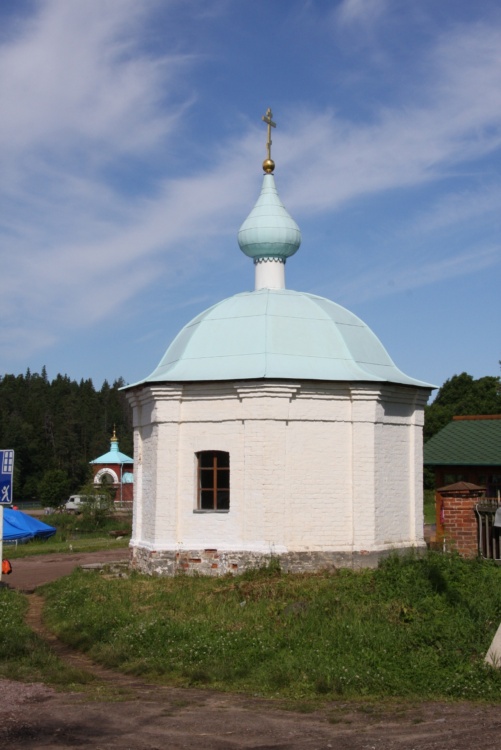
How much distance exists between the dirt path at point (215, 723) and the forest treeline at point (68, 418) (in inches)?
1819

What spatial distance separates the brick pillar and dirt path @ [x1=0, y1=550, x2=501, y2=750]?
7024 mm

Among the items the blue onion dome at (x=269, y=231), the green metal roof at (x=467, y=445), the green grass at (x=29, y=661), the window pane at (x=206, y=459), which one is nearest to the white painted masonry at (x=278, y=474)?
the window pane at (x=206, y=459)

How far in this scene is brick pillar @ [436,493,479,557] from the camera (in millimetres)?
14602

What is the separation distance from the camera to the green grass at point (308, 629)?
28.4 ft

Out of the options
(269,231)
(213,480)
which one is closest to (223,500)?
(213,480)

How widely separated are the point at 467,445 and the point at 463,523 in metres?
6.00

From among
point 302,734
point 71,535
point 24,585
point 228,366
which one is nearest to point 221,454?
point 228,366

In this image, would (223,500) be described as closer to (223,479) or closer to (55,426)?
(223,479)

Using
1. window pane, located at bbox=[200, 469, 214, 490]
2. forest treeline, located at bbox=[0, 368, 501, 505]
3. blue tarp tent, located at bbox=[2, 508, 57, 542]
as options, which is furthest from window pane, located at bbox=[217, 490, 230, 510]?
forest treeline, located at bbox=[0, 368, 501, 505]

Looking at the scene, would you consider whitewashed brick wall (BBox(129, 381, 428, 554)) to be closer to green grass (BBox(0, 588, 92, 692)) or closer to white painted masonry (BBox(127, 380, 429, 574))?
white painted masonry (BBox(127, 380, 429, 574))

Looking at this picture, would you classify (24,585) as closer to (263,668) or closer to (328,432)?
(328,432)

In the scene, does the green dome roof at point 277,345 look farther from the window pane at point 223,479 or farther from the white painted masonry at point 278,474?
the window pane at point 223,479

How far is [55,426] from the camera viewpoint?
87.8 metres

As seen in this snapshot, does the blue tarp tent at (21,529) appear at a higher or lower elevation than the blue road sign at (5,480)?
lower
